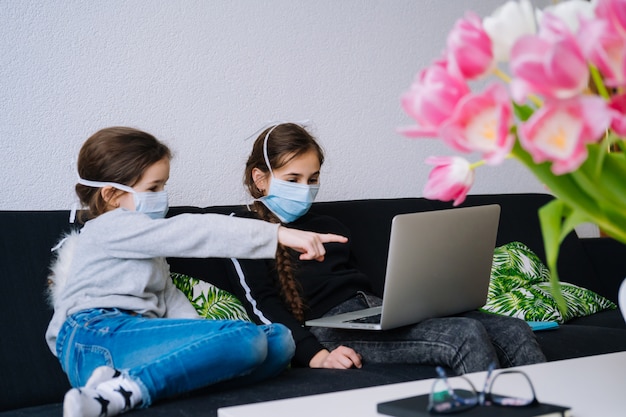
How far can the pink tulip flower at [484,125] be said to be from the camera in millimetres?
739

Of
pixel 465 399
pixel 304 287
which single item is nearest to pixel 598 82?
pixel 465 399

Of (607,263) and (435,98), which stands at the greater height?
(435,98)

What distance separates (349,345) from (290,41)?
119 centimetres

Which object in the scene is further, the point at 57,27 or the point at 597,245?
the point at 597,245

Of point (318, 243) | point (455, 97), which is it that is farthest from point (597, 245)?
point (455, 97)

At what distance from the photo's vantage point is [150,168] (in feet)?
6.50

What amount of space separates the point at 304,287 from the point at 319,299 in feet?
0.17

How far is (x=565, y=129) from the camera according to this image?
73 centimetres

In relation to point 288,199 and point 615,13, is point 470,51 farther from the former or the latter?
point 288,199

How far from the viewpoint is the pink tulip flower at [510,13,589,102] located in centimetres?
71

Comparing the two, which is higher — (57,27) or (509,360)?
(57,27)

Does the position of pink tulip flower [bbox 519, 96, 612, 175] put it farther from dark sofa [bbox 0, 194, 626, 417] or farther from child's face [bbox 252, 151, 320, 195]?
child's face [bbox 252, 151, 320, 195]

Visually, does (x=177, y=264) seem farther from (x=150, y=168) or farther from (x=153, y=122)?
(x=153, y=122)

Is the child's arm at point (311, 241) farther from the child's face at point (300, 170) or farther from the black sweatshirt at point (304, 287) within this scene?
the child's face at point (300, 170)
